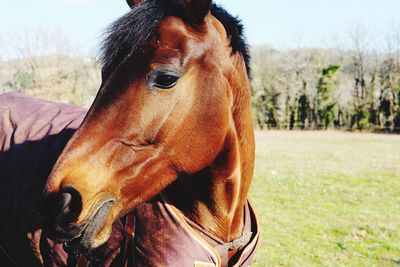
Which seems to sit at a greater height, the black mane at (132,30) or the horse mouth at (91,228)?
the black mane at (132,30)

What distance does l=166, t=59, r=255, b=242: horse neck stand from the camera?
2244 mm

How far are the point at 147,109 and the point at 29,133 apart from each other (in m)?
1.71

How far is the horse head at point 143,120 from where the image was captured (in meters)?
1.72

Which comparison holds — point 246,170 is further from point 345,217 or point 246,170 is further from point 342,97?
point 342,97

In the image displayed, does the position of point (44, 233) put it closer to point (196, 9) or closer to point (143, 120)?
point (143, 120)

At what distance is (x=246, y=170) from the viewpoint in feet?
7.97

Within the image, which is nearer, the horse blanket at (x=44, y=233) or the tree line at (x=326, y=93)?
the horse blanket at (x=44, y=233)

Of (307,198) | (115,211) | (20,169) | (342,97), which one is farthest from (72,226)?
(342,97)

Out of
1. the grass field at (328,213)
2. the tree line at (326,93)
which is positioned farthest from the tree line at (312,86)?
the grass field at (328,213)

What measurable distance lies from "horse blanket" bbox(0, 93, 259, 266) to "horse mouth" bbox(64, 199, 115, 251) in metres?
0.51

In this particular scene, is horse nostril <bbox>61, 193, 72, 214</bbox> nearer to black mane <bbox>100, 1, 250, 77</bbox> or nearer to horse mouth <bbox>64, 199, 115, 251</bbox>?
horse mouth <bbox>64, 199, 115, 251</bbox>

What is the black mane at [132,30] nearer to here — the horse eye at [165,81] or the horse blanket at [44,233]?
the horse eye at [165,81]

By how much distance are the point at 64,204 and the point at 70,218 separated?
7 cm

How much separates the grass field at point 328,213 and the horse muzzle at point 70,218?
445cm
